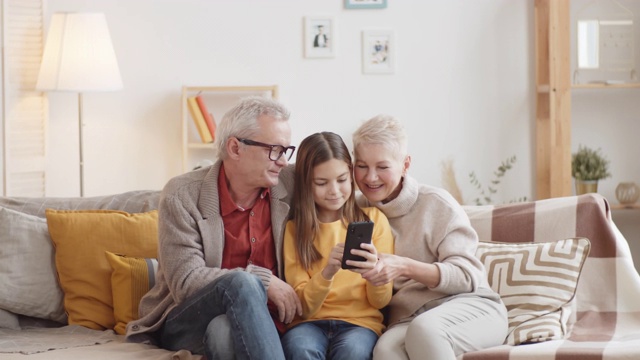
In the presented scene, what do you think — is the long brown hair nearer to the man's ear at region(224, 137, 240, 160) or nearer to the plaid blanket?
the man's ear at region(224, 137, 240, 160)

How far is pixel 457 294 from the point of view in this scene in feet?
9.12

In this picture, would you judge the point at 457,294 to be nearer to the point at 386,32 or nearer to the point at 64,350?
the point at 64,350

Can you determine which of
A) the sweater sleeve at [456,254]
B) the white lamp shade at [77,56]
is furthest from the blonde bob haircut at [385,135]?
the white lamp shade at [77,56]

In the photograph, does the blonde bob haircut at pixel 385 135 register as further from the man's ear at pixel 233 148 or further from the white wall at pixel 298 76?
the white wall at pixel 298 76

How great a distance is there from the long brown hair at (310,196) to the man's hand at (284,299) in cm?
10

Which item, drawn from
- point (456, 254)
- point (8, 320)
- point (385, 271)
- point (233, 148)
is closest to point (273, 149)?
point (233, 148)

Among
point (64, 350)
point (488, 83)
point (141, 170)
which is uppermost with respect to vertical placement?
point (488, 83)

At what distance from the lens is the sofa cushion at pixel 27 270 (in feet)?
9.89

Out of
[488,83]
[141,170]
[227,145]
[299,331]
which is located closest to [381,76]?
[488,83]

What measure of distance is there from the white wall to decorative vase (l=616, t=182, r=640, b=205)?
0.63 m

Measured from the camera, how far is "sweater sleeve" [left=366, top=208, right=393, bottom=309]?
8.97 ft

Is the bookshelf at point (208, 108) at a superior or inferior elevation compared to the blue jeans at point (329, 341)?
superior

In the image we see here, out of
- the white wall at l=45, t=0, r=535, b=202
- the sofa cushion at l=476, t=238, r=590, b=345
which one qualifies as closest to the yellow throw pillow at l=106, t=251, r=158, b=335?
the sofa cushion at l=476, t=238, r=590, b=345

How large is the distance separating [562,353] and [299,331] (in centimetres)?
71
